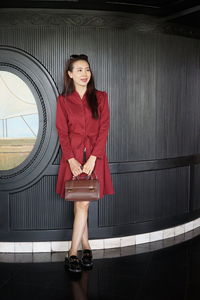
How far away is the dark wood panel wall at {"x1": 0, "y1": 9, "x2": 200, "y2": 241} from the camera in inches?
134

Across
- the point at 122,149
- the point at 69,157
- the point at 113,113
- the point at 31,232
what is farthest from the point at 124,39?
the point at 31,232

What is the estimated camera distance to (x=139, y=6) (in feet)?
11.6

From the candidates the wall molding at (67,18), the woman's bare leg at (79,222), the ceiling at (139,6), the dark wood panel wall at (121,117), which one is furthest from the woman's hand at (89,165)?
the ceiling at (139,6)

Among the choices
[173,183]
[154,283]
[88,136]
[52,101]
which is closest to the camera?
[154,283]

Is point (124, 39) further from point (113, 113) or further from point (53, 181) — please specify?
point (53, 181)

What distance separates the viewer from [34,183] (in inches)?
138

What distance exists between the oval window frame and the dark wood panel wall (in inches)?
0.8

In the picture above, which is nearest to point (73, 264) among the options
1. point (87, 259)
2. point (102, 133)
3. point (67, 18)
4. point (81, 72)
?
point (87, 259)

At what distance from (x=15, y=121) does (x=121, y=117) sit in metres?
0.99

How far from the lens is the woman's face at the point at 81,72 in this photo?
307cm

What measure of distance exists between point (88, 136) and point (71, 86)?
17.4 inches

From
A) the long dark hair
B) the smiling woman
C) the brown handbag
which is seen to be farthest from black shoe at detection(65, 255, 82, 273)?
the long dark hair

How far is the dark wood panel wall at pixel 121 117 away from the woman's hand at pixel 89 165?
53 cm

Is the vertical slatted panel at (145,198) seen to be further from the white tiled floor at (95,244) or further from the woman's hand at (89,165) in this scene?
the woman's hand at (89,165)
